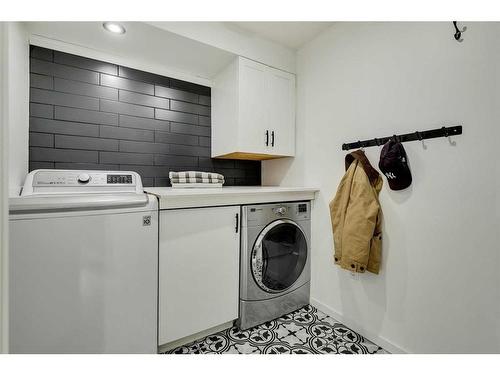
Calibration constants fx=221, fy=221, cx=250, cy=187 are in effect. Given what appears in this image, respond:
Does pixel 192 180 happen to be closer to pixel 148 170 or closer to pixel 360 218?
pixel 148 170

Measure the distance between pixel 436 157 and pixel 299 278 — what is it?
132cm

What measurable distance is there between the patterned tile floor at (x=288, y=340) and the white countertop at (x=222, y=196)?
93 cm

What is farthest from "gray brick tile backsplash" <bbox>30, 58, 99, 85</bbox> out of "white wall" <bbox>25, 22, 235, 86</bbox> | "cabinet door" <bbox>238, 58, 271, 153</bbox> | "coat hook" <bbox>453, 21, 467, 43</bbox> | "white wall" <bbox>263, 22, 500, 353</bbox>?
"coat hook" <bbox>453, 21, 467, 43</bbox>

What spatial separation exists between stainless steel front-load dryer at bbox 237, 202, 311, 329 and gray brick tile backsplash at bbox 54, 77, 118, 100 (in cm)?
142

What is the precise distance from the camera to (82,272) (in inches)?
41.8

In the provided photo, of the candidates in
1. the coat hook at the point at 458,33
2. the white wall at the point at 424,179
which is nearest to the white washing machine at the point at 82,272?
the white wall at the point at 424,179

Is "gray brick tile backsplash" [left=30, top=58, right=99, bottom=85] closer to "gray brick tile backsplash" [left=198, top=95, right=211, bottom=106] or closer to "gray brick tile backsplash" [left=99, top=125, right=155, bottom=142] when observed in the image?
"gray brick tile backsplash" [left=99, top=125, right=155, bottom=142]

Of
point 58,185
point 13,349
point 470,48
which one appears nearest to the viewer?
point 13,349

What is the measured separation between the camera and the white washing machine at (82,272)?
3.19 feet

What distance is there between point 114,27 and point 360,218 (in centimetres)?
204

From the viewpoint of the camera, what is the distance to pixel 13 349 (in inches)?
38.4
